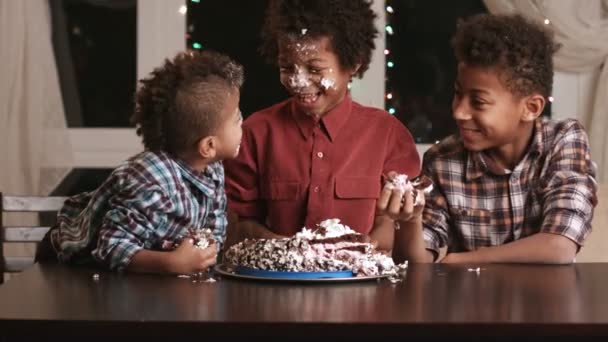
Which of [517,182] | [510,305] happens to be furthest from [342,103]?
[510,305]

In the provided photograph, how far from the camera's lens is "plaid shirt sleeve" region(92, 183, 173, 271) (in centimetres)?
169

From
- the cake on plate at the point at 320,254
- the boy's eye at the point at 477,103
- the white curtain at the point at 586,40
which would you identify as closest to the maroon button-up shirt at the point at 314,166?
the boy's eye at the point at 477,103

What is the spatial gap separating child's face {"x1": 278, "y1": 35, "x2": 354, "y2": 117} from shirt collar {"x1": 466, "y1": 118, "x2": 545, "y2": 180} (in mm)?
339

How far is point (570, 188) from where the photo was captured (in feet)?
6.61

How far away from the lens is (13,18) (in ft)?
12.5

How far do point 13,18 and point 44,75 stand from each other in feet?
0.81

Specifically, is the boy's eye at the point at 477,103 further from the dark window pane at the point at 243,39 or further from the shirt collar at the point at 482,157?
the dark window pane at the point at 243,39

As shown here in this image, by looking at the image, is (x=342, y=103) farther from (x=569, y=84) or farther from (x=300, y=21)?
(x=569, y=84)

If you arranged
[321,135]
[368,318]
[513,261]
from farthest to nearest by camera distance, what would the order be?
[321,135]
[513,261]
[368,318]

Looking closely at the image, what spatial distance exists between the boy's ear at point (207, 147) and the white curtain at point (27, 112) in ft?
6.83

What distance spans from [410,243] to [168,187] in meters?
0.49

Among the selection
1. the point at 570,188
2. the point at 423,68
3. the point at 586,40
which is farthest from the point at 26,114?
the point at 570,188

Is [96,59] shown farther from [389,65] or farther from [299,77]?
[299,77]

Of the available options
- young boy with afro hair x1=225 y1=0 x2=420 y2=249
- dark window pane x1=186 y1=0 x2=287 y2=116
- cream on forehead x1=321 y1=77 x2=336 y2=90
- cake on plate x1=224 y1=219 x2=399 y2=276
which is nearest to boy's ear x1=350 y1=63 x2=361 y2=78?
young boy with afro hair x1=225 y1=0 x2=420 y2=249
